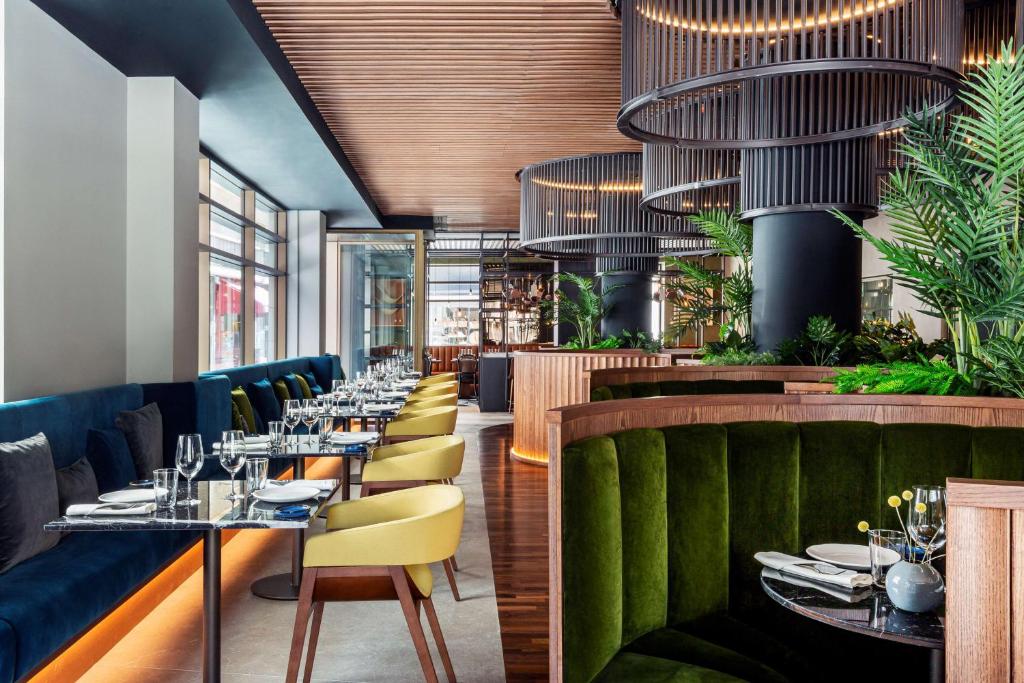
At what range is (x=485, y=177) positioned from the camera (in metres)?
10.2

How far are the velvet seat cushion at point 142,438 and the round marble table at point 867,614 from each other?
3.70m

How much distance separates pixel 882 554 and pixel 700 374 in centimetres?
289

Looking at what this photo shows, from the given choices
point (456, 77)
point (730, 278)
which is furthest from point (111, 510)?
point (730, 278)

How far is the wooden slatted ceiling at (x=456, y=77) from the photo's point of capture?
5125 mm

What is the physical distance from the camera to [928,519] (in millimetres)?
1947

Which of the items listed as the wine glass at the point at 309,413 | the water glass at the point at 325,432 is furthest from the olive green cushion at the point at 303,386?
the water glass at the point at 325,432

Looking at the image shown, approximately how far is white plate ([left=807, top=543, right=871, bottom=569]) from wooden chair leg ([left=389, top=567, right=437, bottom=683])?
1.35 meters

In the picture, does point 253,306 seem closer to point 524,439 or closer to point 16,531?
point 524,439

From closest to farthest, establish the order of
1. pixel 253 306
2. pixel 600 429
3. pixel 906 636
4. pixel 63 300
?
pixel 906 636, pixel 600 429, pixel 63 300, pixel 253 306

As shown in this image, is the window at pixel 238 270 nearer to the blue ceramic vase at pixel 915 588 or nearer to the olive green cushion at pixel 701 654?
the olive green cushion at pixel 701 654

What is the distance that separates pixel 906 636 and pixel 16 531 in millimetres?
3062

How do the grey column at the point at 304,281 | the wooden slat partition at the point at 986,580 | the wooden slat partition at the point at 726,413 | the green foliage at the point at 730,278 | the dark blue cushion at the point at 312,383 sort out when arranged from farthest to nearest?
the grey column at the point at 304,281
the dark blue cushion at the point at 312,383
the green foliage at the point at 730,278
the wooden slat partition at the point at 726,413
the wooden slat partition at the point at 986,580

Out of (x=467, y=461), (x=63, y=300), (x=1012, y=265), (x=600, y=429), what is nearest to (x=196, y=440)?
(x=600, y=429)

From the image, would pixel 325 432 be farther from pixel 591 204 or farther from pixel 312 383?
pixel 312 383
